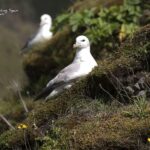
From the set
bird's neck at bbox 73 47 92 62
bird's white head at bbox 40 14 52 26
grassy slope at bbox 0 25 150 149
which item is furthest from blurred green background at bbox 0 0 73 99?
grassy slope at bbox 0 25 150 149

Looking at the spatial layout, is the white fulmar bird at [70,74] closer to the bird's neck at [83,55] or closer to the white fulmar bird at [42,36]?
the bird's neck at [83,55]

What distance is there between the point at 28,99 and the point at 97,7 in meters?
2.59

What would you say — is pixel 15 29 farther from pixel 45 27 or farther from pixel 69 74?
pixel 69 74

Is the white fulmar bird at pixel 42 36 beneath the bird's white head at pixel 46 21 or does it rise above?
beneath

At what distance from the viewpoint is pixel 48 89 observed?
10.6m

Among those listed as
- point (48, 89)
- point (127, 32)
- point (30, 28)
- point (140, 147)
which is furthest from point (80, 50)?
point (30, 28)

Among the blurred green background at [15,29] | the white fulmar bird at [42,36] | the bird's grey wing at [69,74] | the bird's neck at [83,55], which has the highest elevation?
the bird's neck at [83,55]

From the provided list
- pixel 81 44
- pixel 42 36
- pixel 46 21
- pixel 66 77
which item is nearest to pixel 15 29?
pixel 46 21

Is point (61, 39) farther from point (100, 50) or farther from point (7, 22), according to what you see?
point (7, 22)

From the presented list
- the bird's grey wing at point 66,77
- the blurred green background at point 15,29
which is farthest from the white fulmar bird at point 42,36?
the blurred green background at point 15,29

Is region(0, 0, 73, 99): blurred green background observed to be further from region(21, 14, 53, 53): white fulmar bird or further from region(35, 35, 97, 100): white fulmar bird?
region(35, 35, 97, 100): white fulmar bird

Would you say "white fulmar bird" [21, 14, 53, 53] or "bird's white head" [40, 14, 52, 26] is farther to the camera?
"bird's white head" [40, 14, 52, 26]

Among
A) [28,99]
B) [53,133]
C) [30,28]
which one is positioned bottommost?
[30,28]

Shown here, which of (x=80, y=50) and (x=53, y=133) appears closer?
(x=53, y=133)
